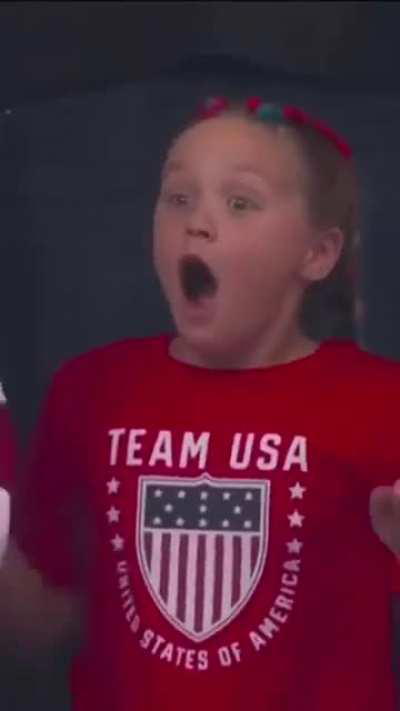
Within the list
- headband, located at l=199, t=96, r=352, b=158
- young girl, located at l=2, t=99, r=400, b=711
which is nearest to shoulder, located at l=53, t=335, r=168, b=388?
young girl, located at l=2, t=99, r=400, b=711

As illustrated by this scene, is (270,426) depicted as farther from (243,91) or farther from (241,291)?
(243,91)

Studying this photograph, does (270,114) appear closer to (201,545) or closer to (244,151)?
(244,151)

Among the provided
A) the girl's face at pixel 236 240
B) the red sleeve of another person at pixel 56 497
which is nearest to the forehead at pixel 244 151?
the girl's face at pixel 236 240

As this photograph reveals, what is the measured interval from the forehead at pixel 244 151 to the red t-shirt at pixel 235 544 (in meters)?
0.09

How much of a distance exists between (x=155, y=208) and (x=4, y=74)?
126 mm

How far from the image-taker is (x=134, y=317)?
71 centimetres

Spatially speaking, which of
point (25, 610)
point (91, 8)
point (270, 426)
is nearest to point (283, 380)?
point (270, 426)

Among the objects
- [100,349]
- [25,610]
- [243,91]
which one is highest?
[243,91]

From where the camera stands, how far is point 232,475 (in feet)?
2.13

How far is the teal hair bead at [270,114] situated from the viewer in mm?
685

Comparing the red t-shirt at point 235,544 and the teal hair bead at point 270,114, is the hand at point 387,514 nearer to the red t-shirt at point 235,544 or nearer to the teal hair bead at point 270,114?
the red t-shirt at point 235,544

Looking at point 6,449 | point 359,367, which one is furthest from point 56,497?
point 359,367

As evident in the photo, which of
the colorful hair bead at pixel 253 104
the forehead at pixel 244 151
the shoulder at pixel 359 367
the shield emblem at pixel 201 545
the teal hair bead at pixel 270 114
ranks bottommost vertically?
the shield emblem at pixel 201 545

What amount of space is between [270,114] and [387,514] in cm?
19
